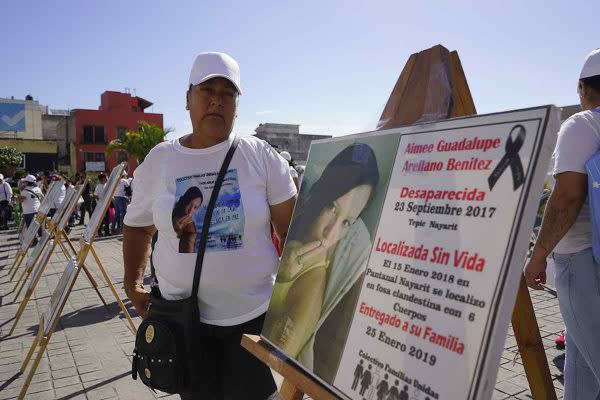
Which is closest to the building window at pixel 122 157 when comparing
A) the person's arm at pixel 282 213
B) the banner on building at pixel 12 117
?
the banner on building at pixel 12 117

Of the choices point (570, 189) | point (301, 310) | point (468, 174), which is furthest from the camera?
point (570, 189)

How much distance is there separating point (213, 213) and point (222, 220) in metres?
0.05

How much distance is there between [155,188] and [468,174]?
147 cm

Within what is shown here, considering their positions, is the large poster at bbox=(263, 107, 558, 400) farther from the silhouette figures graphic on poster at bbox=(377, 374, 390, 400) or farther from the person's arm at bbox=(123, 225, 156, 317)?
the person's arm at bbox=(123, 225, 156, 317)

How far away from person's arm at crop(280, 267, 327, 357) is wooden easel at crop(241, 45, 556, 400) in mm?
62

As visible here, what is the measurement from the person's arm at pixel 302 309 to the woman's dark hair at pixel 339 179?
7.4 inches

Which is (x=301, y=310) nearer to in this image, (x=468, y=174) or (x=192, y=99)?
(x=468, y=174)

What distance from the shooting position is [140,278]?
94.4 inches

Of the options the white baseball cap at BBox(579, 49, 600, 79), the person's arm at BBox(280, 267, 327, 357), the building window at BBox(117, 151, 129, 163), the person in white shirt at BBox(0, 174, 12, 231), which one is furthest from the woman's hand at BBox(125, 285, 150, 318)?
the building window at BBox(117, 151, 129, 163)

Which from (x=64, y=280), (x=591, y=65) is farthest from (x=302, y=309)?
(x=64, y=280)

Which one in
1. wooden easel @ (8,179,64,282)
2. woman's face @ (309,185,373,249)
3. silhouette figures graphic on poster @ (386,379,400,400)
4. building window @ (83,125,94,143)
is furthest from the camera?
building window @ (83,125,94,143)

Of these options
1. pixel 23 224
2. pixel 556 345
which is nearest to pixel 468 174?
pixel 556 345

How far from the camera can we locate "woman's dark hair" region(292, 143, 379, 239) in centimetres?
150

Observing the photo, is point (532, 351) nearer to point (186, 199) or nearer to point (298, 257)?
point (298, 257)
